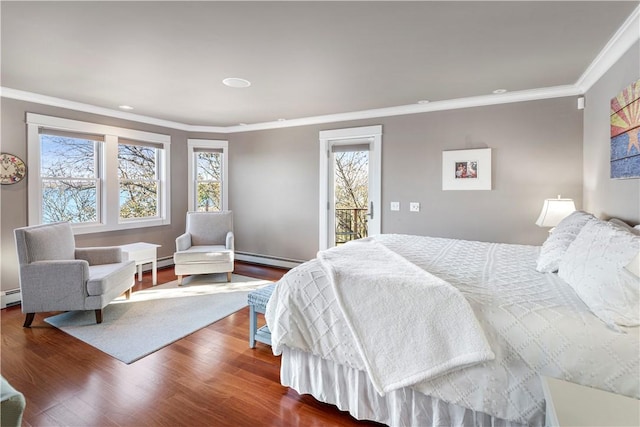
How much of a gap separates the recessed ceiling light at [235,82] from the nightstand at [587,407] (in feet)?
10.6

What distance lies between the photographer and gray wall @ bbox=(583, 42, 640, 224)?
221cm

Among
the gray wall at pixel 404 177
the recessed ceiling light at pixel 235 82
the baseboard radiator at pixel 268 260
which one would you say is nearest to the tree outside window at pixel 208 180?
the gray wall at pixel 404 177

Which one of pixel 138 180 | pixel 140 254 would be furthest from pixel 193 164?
pixel 140 254

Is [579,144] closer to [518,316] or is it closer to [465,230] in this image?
[465,230]

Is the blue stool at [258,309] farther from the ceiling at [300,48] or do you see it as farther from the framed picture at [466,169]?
the framed picture at [466,169]

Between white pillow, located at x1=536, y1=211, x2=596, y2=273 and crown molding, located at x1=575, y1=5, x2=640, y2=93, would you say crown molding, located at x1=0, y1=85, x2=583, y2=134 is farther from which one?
white pillow, located at x1=536, y1=211, x2=596, y2=273

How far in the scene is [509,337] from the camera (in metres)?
1.41

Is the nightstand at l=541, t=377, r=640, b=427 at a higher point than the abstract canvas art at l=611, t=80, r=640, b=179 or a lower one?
lower

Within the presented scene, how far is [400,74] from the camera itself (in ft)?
9.80

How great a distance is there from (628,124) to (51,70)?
4.67 m

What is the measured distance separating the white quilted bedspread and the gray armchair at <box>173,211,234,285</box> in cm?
252

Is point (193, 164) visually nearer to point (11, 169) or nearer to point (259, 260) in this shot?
point (259, 260)

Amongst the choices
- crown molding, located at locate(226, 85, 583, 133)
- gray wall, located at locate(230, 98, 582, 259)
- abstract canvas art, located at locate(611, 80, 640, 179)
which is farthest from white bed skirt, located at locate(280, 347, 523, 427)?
crown molding, located at locate(226, 85, 583, 133)

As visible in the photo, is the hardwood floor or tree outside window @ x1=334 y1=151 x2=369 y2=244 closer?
the hardwood floor
